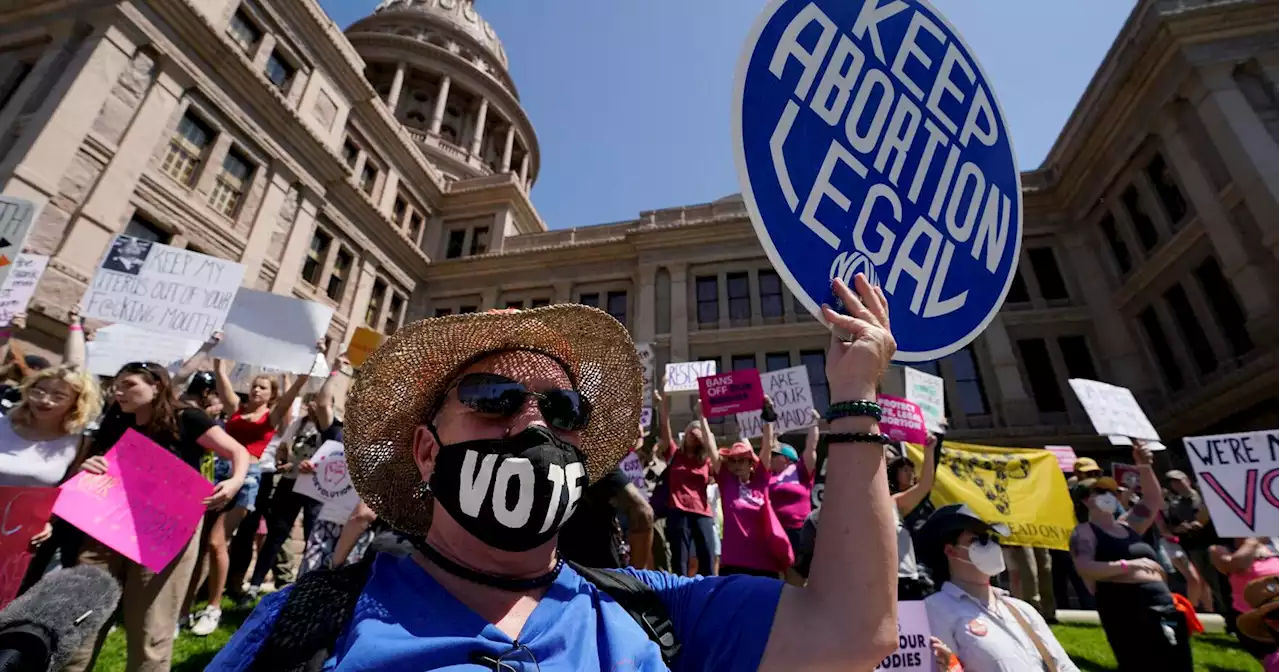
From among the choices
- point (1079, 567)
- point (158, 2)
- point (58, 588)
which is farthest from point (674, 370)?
point (158, 2)

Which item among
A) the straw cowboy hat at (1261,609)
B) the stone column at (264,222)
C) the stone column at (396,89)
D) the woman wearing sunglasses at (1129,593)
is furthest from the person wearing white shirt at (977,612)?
the stone column at (396,89)

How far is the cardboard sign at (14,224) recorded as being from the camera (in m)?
5.74

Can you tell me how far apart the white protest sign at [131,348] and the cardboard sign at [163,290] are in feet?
0.45

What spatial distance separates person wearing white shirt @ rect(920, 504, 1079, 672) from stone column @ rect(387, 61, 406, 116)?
124 feet

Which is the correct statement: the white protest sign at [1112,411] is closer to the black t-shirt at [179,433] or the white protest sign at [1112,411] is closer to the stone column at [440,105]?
the black t-shirt at [179,433]

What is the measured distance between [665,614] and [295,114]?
23438 mm

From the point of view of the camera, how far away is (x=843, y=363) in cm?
138

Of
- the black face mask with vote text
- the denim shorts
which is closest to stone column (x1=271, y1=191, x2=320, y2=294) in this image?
the denim shorts

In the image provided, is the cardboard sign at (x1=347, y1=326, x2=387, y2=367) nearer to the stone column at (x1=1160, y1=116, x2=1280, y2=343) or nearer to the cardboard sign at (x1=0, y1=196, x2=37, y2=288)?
the cardboard sign at (x1=0, y1=196, x2=37, y2=288)

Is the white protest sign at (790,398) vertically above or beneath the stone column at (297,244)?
beneath

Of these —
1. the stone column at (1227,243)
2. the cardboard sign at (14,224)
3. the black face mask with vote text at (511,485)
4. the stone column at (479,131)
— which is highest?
the stone column at (479,131)

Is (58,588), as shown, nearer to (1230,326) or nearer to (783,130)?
(783,130)

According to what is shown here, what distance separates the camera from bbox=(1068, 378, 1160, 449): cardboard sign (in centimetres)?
758

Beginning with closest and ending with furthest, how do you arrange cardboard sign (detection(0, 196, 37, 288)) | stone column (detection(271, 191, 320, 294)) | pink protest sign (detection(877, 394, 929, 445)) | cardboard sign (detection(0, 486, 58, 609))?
cardboard sign (detection(0, 486, 58, 609)) → cardboard sign (detection(0, 196, 37, 288)) → pink protest sign (detection(877, 394, 929, 445)) → stone column (detection(271, 191, 320, 294))
